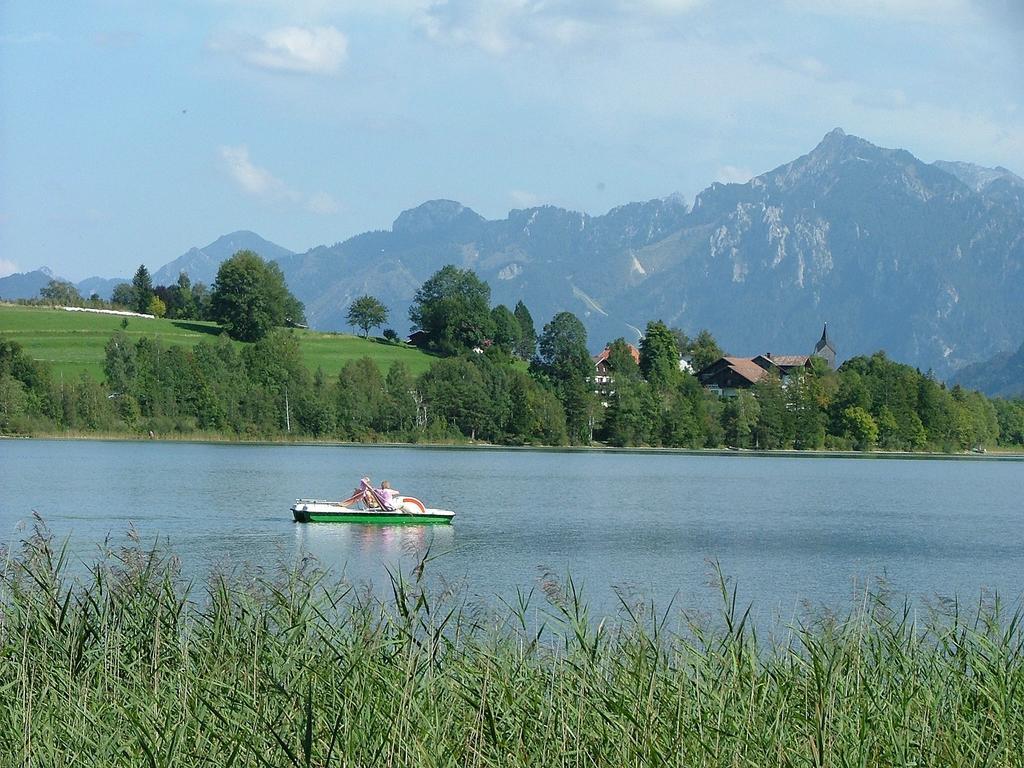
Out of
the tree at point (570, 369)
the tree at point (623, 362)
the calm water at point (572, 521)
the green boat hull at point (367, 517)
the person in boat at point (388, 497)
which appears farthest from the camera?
the tree at point (623, 362)

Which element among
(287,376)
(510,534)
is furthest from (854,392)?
(510,534)

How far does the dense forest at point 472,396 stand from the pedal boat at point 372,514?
182 ft

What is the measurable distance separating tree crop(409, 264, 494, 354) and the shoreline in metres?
23.8

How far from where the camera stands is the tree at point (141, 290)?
495 feet

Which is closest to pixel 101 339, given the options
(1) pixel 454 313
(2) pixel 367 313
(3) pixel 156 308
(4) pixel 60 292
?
(1) pixel 454 313

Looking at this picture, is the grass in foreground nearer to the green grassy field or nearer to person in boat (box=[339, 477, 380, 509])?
person in boat (box=[339, 477, 380, 509])

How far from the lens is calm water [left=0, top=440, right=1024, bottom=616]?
28719mm

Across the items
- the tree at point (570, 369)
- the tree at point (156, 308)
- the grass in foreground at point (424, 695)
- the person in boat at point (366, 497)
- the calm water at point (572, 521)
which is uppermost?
the tree at point (156, 308)

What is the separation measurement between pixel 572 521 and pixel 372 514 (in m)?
6.77

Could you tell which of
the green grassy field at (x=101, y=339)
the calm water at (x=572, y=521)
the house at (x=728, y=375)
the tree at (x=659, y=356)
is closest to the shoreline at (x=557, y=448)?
the green grassy field at (x=101, y=339)

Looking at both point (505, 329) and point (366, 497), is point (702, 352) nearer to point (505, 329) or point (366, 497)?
point (505, 329)

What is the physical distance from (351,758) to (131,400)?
9171cm

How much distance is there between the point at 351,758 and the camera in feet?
25.9

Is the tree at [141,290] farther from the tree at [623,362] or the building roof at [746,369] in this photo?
the building roof at [746,369]
